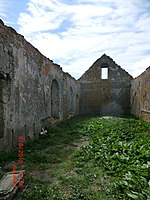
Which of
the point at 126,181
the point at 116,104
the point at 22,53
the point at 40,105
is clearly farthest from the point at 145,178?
the point at 116,104

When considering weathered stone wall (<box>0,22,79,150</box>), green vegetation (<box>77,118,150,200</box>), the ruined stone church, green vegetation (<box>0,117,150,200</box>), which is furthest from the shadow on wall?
green vegetation (<box>77,118,150,200</box>)

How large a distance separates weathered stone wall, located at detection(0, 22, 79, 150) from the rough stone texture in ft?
35.9

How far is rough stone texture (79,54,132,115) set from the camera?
20.4 m

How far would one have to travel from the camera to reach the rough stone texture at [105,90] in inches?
802

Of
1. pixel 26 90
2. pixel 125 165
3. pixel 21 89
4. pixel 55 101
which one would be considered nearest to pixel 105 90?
pixel 55 101

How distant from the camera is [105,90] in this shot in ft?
67.2

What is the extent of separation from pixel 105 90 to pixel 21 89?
1458cm

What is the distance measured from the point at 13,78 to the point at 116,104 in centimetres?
1543

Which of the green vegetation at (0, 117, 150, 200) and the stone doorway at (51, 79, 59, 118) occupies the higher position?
the stone doorway at (51, 79, 59, 118)

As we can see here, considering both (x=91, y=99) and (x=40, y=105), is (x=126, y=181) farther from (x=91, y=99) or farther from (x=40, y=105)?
(x=91, y=99)

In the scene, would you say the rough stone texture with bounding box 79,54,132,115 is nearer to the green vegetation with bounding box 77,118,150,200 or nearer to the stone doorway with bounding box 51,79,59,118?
the stone doorway with bounding box 51,79,59,118

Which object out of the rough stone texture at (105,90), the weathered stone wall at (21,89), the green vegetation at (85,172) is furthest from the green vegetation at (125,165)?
the rough stone texture at (105,90)

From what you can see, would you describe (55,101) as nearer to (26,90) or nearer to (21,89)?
(26,90)

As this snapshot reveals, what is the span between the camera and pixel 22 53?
679 cm
